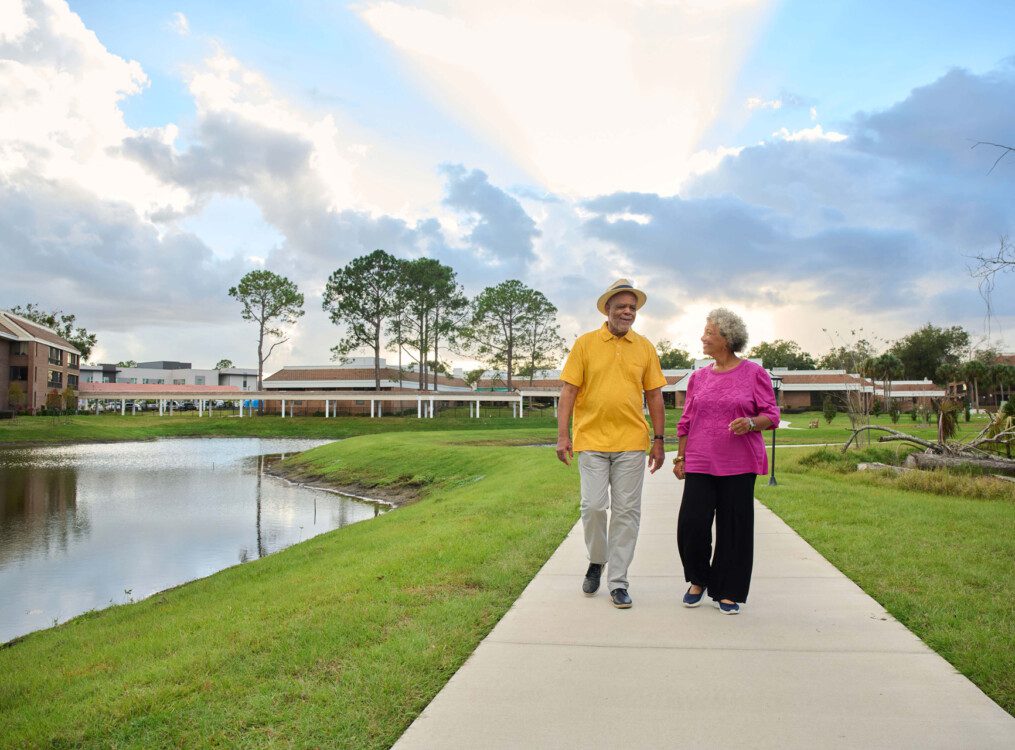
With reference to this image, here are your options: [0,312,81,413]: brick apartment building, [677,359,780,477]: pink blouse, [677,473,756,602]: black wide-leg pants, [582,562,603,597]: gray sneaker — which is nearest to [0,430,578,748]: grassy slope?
[582,562,603,597]: gray sneaker

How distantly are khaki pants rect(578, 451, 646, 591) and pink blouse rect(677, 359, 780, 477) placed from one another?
1.24 feet

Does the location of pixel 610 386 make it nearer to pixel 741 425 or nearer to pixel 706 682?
pixel 741 425

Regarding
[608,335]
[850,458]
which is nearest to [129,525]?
[608,335]

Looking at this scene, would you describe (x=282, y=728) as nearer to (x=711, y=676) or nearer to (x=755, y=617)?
(x=711, y=676)

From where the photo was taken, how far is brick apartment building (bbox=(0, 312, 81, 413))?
55.7 m

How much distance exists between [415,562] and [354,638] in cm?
220

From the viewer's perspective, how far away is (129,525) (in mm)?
15062

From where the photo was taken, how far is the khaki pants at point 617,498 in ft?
16.1

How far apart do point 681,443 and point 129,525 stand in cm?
1376

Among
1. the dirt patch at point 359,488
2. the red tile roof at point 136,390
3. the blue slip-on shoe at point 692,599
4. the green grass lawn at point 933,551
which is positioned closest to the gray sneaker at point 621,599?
the blue slip-on shoe at point 692,599

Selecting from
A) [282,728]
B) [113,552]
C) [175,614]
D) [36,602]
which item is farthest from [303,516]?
[282,728]

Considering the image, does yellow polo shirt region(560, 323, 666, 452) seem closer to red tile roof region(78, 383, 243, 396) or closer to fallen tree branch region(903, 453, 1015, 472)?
fallen tree branch region(903, 453, 1015, 472)

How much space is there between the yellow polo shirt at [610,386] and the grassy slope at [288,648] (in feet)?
4.51

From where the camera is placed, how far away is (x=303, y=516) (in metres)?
16.3
